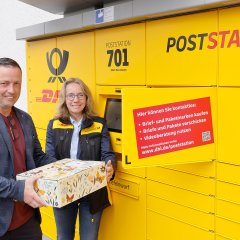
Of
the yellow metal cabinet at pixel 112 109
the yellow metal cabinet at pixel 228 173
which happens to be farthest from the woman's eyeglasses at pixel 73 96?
the yellow metal cabinet at pixel 228 173

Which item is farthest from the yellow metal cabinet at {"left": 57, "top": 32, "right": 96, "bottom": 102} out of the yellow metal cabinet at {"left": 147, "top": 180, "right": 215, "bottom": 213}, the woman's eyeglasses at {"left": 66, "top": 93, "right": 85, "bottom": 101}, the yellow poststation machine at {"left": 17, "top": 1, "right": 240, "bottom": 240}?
the yellow metal cabinet at {"left": 147, "top": 180, "right": 215, "bottom": 213}

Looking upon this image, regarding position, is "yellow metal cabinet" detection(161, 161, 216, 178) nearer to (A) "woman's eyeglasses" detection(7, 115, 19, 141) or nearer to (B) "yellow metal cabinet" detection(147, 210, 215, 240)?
(B) "yellow metal cabinet" detection(147, 210, 215, 240)

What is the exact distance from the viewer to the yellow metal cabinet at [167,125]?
2062mm

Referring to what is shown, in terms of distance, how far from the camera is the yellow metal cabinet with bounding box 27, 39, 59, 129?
369 centimetres

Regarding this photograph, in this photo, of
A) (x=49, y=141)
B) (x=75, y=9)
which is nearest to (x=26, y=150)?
(x=49, y=141)

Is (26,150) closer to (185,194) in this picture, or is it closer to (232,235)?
(185,194)

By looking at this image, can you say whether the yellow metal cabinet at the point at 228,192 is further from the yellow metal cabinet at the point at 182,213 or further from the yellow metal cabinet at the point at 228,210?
the yellow metal cabinet at the point at 182,213

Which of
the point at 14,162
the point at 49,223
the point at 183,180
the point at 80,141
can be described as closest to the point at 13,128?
the point at 14,162

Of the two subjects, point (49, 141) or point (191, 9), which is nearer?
point (191, 9)

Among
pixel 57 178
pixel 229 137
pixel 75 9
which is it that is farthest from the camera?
pixel 75 9

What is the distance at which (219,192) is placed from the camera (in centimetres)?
237

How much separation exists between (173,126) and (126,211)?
1207mm

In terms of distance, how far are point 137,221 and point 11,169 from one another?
1.32 m

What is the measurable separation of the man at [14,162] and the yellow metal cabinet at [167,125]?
2.01 feet
